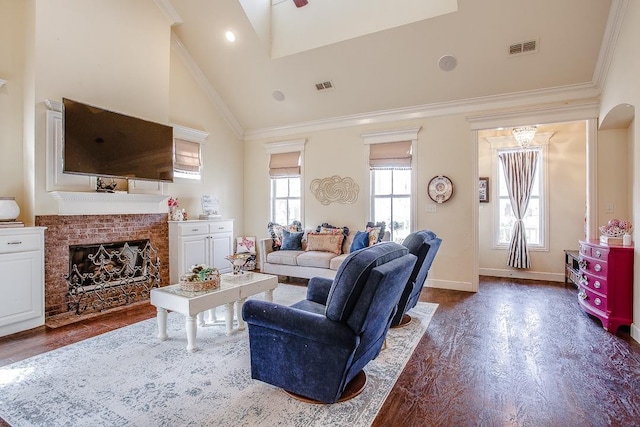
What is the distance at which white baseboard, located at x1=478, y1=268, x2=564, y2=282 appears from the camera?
584 cm

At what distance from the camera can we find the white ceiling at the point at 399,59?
391cm

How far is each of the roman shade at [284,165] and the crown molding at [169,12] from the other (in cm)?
270

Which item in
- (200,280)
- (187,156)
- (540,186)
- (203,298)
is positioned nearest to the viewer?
(203,298)

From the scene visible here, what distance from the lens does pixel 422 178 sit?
210 inches

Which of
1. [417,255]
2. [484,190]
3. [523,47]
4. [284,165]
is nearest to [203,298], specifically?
[417,255]

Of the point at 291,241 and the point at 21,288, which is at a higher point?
the point at 291,241

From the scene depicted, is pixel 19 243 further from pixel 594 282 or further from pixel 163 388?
pixel 594 282

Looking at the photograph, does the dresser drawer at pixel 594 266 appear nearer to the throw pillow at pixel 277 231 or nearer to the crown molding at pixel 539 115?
the crown molding at pixel 539 115

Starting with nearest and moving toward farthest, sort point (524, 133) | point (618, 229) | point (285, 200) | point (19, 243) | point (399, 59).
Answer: point (19, 243) → point (618, 229) → point (399, 59) → point (524, 133) → point (285, 200)

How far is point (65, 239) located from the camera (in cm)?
391

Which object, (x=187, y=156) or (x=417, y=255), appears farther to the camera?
(x=187, y=156)

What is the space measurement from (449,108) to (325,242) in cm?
285

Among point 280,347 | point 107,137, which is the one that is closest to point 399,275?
point 280,347

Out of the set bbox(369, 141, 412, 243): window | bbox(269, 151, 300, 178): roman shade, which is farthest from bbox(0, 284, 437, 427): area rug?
bbox(269, 151, 300, 178): roman shade
